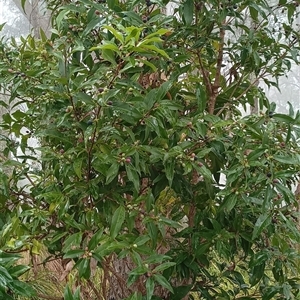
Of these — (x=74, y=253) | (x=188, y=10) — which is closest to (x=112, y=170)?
(x=74, y=253)

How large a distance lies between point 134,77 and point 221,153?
25 centimetres

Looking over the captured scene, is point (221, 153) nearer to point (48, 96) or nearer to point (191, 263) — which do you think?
point (191, 263)

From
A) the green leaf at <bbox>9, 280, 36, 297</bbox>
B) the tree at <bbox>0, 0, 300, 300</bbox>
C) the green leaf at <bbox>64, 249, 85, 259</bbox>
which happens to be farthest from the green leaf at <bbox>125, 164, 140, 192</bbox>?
the green leaf at <bbox>9, 280, 36, 297</bbox>

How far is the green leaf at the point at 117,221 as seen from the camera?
2.31 feet

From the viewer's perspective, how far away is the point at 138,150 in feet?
2.43

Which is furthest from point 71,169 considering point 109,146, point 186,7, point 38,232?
point 186,7

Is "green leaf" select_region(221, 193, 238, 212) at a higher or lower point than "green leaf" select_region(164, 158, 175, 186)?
lower

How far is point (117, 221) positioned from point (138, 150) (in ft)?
0.44

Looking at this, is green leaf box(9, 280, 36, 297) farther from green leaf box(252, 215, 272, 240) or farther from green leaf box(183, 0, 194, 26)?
green leaf box(183, 0, 194, 26)

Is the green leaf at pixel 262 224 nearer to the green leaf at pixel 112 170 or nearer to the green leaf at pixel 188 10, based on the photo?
the green leaf at pixel 112 170

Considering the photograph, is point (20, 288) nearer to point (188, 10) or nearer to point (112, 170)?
point (112, 170)

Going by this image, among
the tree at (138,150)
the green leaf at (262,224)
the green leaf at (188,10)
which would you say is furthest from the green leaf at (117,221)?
the green leaf at (188,10)

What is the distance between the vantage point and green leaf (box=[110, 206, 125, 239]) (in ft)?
2.31

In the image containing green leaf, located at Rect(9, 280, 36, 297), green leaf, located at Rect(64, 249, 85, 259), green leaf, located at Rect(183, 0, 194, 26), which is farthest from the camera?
green leaf, located at Rect(183, 0, 194, 26)
